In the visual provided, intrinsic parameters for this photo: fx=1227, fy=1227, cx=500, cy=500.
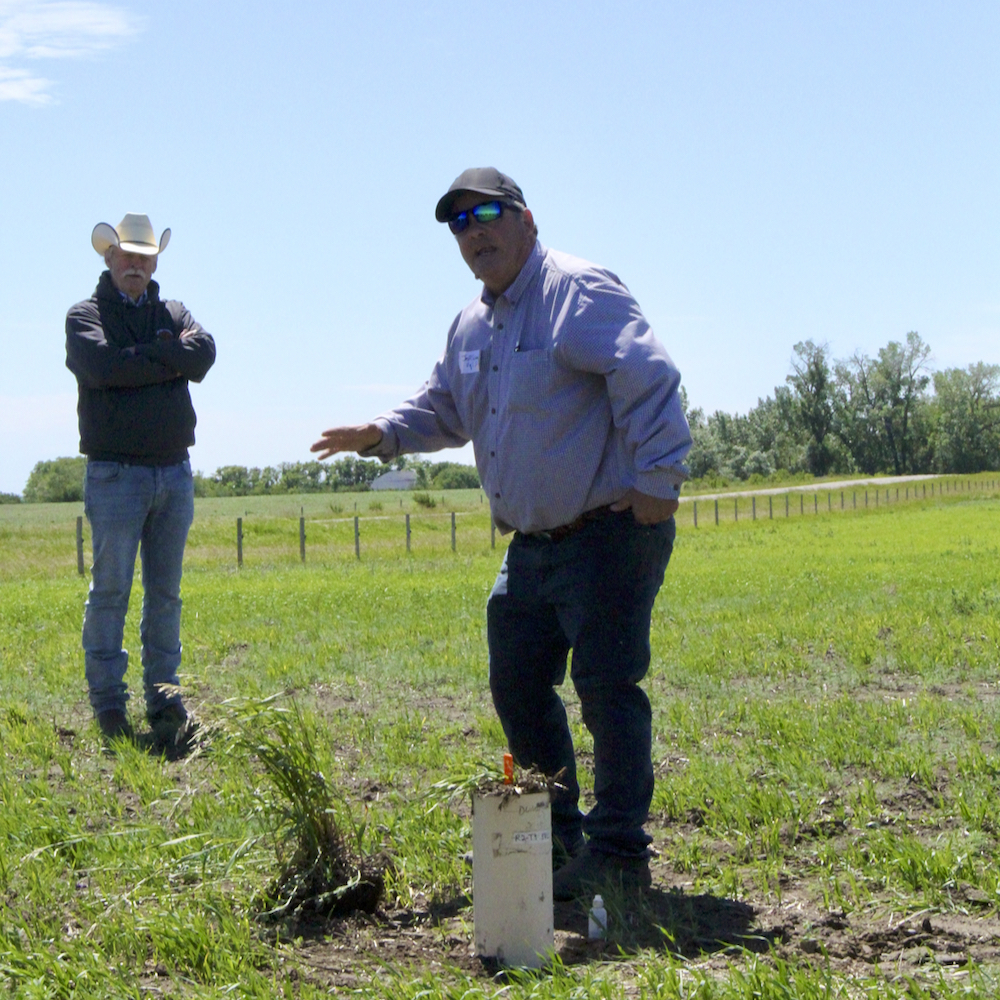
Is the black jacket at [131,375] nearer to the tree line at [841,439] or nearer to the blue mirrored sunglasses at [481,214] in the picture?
the blue mirrored sunglasses at [481,214]

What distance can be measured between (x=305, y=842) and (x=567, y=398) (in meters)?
1.54

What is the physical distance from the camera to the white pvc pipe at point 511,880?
301cm

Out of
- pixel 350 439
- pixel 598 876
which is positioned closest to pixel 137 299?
pixel 350 439

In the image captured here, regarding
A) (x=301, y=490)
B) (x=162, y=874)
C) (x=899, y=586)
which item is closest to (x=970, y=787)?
(x=162, y=874)

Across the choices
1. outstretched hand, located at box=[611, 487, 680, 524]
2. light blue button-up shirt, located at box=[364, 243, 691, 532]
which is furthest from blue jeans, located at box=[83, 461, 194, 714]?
outstretched hand, located at box=[611, 487, 680, 524]

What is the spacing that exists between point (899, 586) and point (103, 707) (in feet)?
30.7

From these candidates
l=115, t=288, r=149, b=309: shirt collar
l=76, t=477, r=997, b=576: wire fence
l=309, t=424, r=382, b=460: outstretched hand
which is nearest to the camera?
l=309, t=424, r=382, b=460: outstretched hand

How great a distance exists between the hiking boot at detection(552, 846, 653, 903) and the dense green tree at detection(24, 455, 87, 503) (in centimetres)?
10064

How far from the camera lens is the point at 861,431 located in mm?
118812

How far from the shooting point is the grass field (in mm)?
2895

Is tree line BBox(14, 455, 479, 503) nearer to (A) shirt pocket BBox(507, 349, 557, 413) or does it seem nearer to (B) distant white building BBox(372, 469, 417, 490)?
(B) distant white building BBox(372, 469, 417, 490)

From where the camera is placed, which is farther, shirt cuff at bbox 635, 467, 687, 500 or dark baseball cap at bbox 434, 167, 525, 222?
dark baseball cap at bbox 434, 167, 525, 222

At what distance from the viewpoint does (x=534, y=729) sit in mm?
4086

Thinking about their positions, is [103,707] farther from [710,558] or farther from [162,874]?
[710,558]
